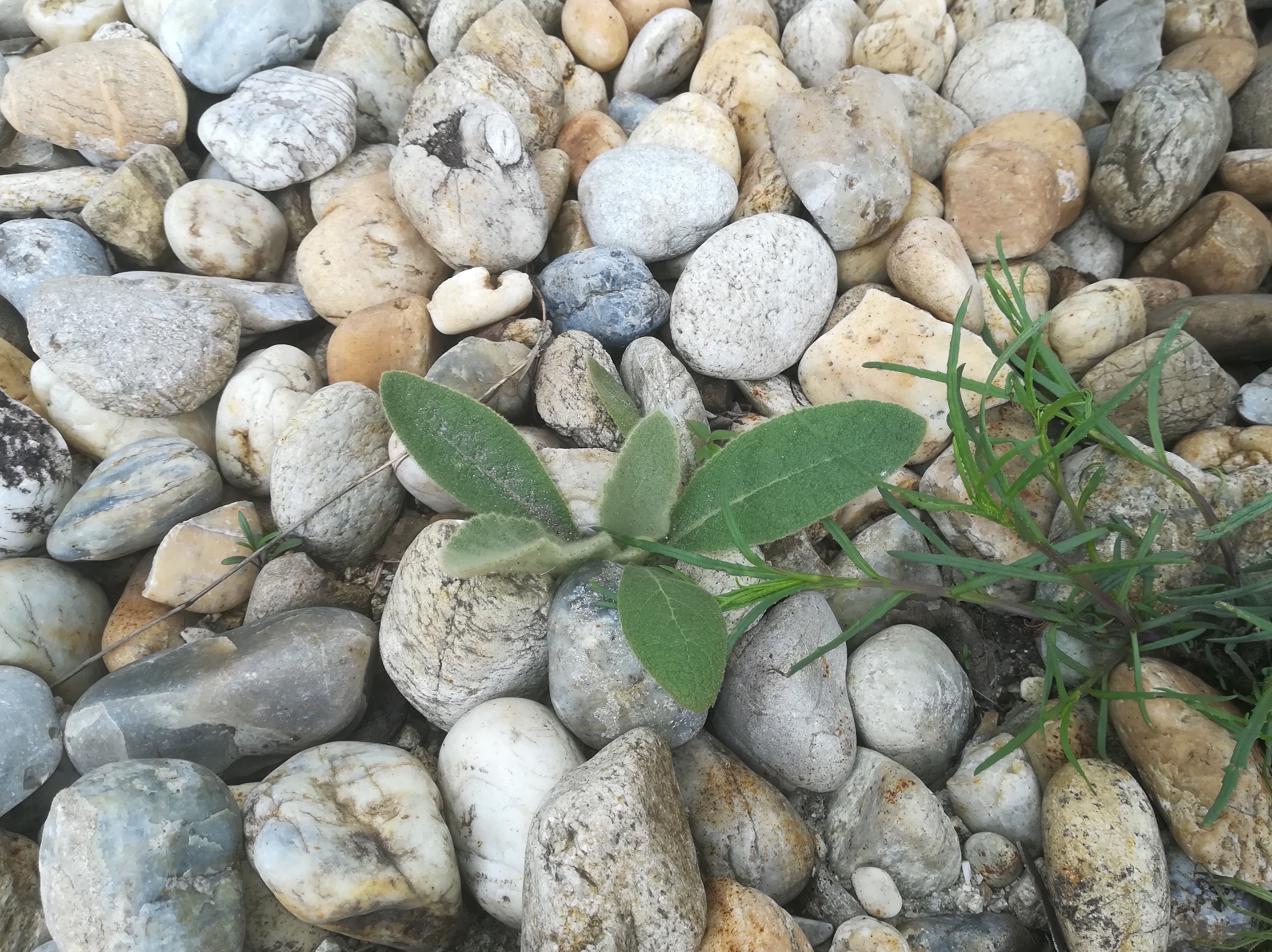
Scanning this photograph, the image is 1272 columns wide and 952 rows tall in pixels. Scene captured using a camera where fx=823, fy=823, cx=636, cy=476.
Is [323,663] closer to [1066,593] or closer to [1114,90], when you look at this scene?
[1066,593]

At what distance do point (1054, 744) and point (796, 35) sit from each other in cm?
182

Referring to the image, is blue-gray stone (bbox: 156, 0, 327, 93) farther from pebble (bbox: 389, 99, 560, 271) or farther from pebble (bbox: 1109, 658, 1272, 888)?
pebble (bbox: 1109, 658, 1272, 888)

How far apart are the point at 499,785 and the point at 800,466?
0.70 meters

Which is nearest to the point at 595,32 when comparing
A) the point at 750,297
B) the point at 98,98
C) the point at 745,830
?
the point at 750,297

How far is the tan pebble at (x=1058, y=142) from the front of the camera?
192cm

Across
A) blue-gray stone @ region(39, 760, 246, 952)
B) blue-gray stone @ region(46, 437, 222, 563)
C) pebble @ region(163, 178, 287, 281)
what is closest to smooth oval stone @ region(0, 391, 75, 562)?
blue-gray stone @ region(46, 437, 222, 563)

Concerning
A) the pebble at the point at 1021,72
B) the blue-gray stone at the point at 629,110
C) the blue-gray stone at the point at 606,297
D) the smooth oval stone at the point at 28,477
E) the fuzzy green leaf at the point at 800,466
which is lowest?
the smooth oval stone at the point at 28,477

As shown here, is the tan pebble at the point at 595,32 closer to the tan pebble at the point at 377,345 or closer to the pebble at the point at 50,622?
the tan pebble at the point at 377,345

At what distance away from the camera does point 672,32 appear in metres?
2.14

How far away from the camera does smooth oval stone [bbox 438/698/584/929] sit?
1237 millimetres

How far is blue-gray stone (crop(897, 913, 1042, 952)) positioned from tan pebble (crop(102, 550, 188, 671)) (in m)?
1.35

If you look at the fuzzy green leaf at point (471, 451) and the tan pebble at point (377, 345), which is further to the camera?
the tan pebble at point (377, 345)

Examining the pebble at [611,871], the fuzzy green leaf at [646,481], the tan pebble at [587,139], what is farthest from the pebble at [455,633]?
the tan pebble at [587,139]

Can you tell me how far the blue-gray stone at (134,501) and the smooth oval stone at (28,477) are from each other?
4 cm
